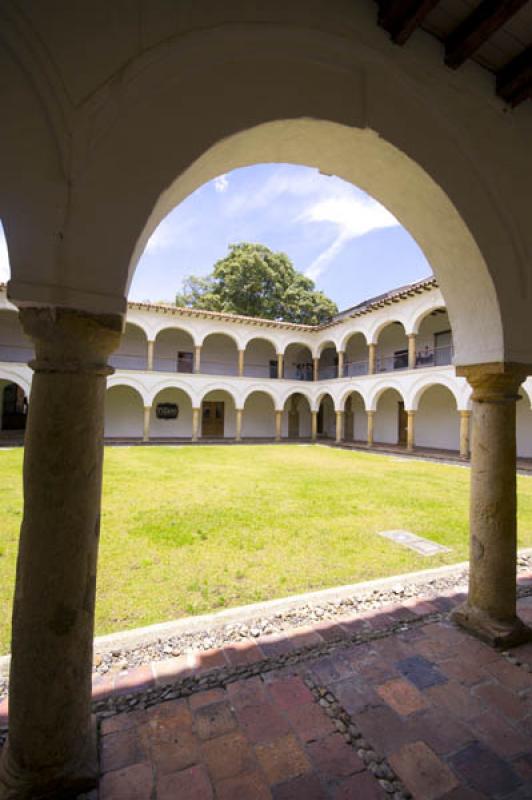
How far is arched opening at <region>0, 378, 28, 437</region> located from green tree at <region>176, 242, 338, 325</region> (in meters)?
15.3

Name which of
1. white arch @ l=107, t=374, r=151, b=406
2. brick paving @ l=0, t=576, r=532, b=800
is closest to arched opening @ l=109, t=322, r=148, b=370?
white arch @ l=107, t=374, r=151, b=406

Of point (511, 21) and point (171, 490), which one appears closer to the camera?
point (511, 21)

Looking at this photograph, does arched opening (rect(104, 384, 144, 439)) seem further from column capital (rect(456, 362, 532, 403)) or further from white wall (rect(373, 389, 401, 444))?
column capital (rect(456, 362, 532, 403))

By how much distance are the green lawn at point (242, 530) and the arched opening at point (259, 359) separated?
47.4 feet

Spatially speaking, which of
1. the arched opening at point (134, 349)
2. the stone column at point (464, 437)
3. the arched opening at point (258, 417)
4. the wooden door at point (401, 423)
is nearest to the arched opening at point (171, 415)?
the arched opening at point (134, 349)

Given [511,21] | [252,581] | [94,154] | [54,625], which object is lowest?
[252,581]

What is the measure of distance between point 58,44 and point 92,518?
220 centimetres

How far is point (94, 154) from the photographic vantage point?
1.90m

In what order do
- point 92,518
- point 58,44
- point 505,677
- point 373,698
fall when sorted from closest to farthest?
point 58,44 < point 92,518 < point 373,698 < point 505,677

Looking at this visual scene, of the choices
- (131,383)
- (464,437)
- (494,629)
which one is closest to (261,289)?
(131,383)

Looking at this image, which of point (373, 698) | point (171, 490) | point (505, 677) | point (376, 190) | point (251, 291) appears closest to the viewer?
point (373, 698)

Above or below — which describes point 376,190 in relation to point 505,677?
above

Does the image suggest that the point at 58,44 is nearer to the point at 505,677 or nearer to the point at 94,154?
the point at 94,154

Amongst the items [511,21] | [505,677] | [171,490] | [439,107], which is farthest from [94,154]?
[171,490]
